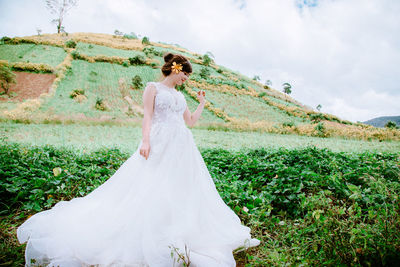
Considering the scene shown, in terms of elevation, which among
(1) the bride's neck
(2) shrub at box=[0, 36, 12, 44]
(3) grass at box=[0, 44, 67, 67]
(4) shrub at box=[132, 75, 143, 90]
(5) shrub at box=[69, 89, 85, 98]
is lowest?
(5) shrub at box=[69, 89, 85, 98]

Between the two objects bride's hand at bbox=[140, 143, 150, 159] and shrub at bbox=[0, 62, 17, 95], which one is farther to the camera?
shrub at bbox=[0, 62, 17, 95]

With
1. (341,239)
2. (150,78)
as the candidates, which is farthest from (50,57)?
(341,239)

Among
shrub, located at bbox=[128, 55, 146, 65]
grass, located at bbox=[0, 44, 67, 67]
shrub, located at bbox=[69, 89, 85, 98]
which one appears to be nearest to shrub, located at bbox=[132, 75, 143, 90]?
shrub, located at bbox=[69, 89, 85, 98]

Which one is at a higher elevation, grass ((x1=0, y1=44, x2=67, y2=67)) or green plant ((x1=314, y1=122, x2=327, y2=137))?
grass ((x1=0, y1=44, x2=67, y2=67))

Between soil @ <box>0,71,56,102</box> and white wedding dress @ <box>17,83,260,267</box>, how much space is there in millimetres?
17942

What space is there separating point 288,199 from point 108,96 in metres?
19.9

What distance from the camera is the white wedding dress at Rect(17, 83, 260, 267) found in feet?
6.82

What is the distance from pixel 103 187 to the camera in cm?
288

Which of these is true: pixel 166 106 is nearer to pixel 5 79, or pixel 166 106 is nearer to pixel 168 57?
pixel 168 57

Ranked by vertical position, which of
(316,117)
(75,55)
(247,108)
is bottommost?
(247,108)

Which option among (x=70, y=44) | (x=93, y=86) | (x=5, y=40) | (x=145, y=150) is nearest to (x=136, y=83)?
(x=93, y=86)

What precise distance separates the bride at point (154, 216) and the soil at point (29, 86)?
17980 millimetres

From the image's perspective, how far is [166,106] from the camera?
2656mm

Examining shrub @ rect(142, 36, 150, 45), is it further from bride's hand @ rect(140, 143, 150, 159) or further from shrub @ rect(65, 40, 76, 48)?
bride's hand @ rect(140, 143, 150, 159)
